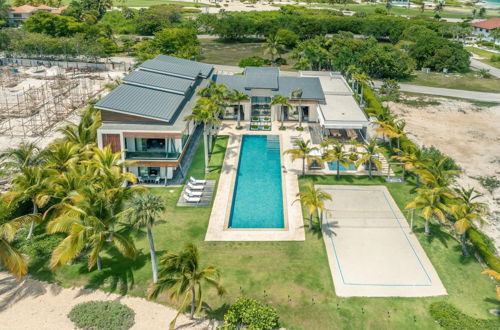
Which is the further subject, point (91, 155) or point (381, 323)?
point (91, 155)

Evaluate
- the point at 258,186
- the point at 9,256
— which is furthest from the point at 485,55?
the point at 9,256

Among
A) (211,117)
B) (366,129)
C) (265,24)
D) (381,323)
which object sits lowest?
(381,323)

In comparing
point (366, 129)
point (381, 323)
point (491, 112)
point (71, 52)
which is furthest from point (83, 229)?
point (71, 52)

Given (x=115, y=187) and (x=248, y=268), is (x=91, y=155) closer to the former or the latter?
(x=115, y=187)

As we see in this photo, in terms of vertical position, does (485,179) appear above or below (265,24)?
below

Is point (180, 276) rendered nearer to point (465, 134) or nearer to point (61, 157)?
point (61, 157)

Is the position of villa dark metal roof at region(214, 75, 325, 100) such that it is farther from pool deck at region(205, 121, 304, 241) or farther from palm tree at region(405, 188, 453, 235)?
palm tree at region(405, 188, 453, 235)

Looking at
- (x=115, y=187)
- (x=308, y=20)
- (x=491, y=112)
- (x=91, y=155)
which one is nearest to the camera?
(x=115, y=187)

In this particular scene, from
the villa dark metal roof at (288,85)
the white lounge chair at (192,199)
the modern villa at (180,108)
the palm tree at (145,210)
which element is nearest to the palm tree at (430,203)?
the white lounge chair at (192,199)
